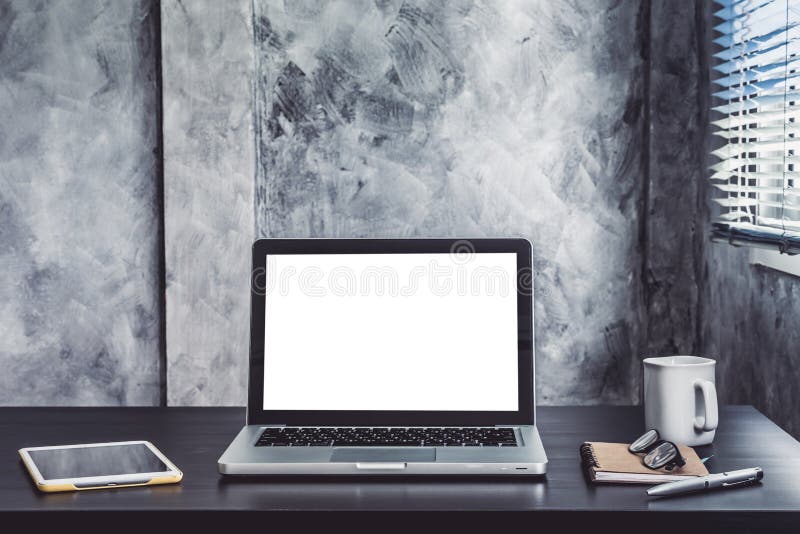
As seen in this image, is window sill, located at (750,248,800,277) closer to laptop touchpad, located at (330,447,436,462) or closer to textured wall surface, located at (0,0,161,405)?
laptop touchpad, located at (330,447,436,462)

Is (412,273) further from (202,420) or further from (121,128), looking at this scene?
(121,128)

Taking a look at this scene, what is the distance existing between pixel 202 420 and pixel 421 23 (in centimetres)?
133

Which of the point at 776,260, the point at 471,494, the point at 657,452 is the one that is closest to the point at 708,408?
the point at 657,452

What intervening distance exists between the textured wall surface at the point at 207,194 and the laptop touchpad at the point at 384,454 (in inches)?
45.3

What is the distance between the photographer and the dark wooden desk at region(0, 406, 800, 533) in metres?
0.97

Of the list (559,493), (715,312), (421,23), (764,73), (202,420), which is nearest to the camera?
(559,493)

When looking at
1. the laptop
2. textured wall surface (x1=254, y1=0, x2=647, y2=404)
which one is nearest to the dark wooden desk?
the laptop

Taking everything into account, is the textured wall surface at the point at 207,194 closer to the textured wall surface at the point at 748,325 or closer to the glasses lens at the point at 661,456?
the textured wall surface at the point at 748,325

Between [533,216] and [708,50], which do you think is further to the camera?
[533,216]

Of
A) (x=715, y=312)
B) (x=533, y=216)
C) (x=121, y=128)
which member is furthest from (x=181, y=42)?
(x=715, y=312)

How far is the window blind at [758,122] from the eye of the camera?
5.14 ft

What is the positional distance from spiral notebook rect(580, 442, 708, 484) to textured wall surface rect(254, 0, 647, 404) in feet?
3.81

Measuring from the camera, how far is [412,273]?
4.26 ft

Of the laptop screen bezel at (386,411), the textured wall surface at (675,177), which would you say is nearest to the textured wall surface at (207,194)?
the laptop screen bezel at (386,411)
